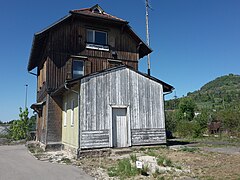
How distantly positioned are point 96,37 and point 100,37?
1.05 ft

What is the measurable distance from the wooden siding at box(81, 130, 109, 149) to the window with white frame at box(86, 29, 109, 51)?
7315 mm

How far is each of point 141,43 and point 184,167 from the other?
12.5 meters

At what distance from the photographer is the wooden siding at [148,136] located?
43.1ft

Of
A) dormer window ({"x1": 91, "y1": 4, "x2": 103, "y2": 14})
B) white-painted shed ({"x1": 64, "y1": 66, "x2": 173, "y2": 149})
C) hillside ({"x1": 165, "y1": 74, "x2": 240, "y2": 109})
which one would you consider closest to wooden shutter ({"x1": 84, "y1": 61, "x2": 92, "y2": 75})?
white-painted shed ({"x1": 64, "y1": 66, "x2": 173, "y2": 149})

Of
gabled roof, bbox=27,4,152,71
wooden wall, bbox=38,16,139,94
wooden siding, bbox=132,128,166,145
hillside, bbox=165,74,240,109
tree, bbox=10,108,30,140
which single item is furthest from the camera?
hillside, bbox=165,74,240,109

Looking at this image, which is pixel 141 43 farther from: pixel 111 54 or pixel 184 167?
pixel 184 167

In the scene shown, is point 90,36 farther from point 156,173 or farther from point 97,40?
point 156,173

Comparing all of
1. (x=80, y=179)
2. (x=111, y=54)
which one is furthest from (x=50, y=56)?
(x=80, y=179)

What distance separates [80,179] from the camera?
7.39m

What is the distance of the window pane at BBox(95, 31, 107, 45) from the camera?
56.5ft

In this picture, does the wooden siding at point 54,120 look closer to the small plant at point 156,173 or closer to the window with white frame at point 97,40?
the window with white frame at point 97,40

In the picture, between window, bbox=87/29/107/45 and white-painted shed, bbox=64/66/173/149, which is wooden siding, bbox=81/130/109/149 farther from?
window, bbox=87/29/107/45

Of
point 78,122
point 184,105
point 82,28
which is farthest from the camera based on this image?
point 184,105

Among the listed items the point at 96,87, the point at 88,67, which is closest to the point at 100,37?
the point at 88,67
